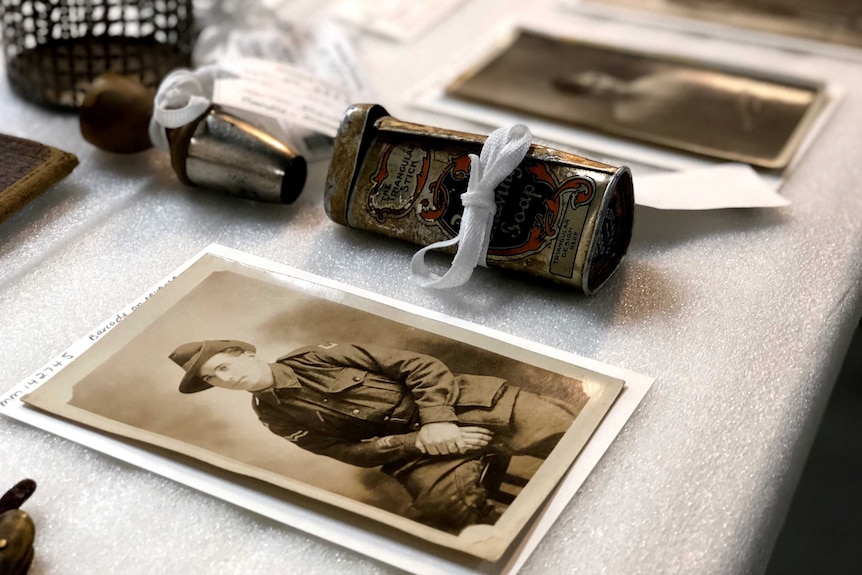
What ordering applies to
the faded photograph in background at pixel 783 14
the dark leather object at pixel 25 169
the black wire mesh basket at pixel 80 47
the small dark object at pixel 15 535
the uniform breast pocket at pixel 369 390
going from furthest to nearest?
the faded photograph in background at pixel 783 14
the black wire mesh basket at pixel 80 47
the dark leather object at pixel 25 169
the uniform breast pocket at pixel 369 390
the small dark object at pixel 15 535

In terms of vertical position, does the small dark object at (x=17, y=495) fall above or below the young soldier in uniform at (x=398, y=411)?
below

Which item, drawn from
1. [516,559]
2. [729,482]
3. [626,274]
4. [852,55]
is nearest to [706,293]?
[626,274]

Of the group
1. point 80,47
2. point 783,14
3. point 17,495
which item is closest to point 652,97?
point 783,14

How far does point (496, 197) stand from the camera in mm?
635

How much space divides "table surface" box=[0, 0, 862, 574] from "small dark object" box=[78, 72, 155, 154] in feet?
0.12

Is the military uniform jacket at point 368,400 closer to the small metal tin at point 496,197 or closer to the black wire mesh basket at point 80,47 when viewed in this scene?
the small metal tin at point 496,197

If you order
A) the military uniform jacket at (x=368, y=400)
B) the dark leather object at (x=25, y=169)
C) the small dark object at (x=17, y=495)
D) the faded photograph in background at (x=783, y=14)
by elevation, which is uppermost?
the faded photograph in background at (x=783, y=14)

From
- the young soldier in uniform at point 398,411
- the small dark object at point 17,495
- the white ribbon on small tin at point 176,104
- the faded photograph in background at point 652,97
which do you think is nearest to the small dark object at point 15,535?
the small dark object at point 17,495

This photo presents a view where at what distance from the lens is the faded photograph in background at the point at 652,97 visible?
852 mm

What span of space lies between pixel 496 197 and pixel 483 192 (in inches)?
0.6

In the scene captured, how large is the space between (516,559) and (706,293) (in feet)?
0.93

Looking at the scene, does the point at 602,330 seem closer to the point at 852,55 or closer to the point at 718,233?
the point at 718,233

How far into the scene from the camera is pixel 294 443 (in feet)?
1.70

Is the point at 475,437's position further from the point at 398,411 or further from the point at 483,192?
the point at 483,192
